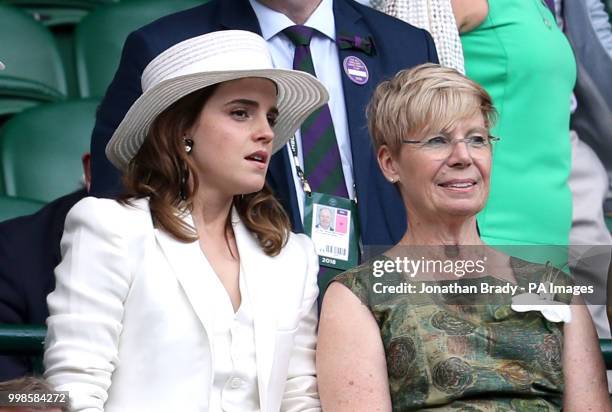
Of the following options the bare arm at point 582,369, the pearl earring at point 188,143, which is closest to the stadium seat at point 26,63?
the pearl earring at point 188,143

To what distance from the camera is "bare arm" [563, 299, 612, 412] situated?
122 inches

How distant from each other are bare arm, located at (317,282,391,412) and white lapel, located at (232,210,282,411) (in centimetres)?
12

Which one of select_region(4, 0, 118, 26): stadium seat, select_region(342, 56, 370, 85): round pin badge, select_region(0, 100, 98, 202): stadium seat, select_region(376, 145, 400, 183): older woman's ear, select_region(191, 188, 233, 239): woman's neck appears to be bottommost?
select_region(191, 188, 233, 239): woman's neck

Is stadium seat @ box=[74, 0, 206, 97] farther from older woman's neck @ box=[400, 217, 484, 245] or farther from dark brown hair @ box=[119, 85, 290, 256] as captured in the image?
older woman's neck @ box=[400, 217, 484, 245]

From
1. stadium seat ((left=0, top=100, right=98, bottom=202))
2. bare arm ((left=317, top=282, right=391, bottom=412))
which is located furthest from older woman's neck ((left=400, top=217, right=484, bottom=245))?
stadium seat ((left=0, top=100, right=98, bottom=202))

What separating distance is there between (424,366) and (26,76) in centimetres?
266

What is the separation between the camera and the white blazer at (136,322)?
286cm

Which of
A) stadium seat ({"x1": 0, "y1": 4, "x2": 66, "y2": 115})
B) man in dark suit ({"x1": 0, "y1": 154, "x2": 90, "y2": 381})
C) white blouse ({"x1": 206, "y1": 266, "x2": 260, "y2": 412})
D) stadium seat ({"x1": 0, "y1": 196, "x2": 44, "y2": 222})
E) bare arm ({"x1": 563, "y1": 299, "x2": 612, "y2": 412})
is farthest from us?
stadium seat ({"x1": 0, "y1": 4, "x2": 66, "y2": 115})

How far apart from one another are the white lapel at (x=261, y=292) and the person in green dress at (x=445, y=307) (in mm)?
119

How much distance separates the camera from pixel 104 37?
528 centimetres

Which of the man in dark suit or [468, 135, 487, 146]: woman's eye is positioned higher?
[468, 135, 487, 146]: woman's eye

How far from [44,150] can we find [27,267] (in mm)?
1337

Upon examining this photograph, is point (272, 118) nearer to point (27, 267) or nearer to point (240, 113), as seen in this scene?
point (240, 113)

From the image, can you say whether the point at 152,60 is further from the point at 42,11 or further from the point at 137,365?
the point at 42,11
